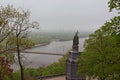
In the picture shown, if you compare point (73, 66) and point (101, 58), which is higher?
point (101, 58)

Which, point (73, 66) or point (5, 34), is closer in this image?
point (5, 34)

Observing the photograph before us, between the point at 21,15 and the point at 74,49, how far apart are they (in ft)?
28.8

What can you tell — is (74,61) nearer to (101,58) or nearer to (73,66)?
(73,66)

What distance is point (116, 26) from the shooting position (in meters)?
9.84

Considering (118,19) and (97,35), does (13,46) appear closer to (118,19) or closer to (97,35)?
(97,35)

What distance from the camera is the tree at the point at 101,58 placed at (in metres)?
12.3

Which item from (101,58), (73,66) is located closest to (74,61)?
(73,66)

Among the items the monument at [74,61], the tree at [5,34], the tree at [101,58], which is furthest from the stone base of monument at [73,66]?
the tree at [5,34]

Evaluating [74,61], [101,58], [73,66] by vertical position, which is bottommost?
[73,66]

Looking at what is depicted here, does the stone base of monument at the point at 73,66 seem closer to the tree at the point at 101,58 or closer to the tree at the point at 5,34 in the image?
the tree at the point at 101,58

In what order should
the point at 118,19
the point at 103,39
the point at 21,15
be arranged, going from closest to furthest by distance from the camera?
the point at 118,19 < the point at 21,15 < the point at 103,39

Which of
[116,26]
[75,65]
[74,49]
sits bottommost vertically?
[75,65]

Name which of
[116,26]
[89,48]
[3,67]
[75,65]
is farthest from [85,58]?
[116,26]

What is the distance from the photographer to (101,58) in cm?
1565
